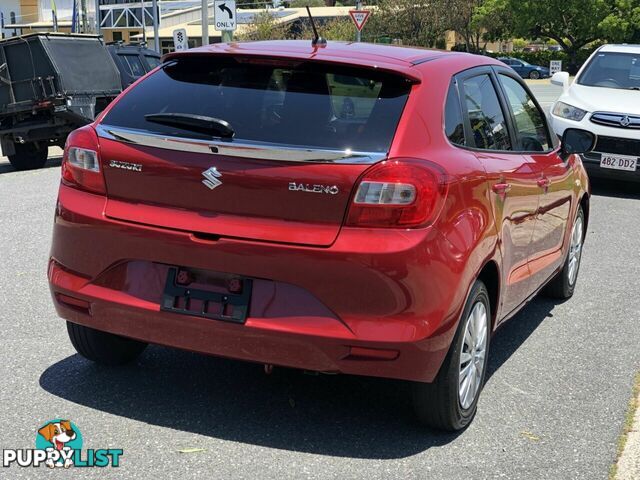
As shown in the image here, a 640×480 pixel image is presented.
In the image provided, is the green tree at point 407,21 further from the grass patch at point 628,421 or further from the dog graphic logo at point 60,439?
the dog graphic logo at point 60,439

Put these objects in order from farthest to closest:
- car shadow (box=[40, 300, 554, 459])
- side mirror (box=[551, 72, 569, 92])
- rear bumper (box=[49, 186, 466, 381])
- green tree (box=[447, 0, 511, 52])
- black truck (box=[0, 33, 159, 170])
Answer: green tree (box=[447, 0, 511, 52]) < black truck (box=[0, 33, 159, 170]) < side mirror (box=[551, 72, 569, 92]) < car shadow (box=[40, 300, 554, 459]) < rear bumper (box=[49, 186, 466, 381])

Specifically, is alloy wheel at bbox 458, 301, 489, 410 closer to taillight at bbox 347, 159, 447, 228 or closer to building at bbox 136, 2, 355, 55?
taillight at bbox 347, 159, 447, 228

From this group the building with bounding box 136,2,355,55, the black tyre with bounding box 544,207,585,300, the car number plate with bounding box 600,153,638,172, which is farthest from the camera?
the building with bounding box 136,2,355,55

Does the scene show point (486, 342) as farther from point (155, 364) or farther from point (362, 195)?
point (155, 364)

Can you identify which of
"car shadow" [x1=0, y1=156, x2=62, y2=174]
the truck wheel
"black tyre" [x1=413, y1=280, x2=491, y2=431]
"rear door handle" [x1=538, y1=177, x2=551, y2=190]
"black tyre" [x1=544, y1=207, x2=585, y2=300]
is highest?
"rear door handle" [x1=538, y1=177, x2=551, y2=190]

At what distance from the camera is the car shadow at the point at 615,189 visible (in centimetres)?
1219

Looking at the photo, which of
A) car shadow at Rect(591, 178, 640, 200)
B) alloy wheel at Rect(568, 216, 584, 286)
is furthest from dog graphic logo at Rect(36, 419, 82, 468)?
car shadow at Rect(591, 178, 640, 200)

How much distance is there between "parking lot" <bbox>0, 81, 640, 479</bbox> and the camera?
12.7 feet

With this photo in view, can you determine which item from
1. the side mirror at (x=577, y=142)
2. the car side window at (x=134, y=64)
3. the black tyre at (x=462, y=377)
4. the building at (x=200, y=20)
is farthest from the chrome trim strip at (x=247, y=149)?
the building at (x=200, y=20)

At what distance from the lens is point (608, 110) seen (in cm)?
1157

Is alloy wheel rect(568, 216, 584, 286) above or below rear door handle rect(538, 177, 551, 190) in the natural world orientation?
below

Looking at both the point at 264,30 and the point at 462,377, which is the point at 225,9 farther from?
the point at 264,30

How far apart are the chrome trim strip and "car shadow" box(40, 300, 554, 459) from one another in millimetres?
1149

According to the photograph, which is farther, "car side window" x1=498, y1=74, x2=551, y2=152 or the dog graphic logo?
"car side window" x1=498, y1=74, x2=551, y2=152
